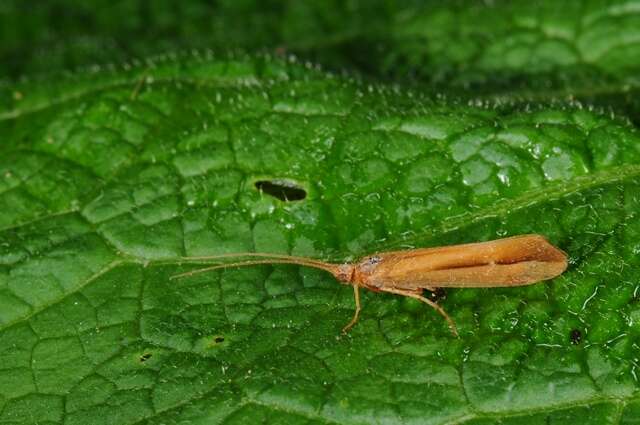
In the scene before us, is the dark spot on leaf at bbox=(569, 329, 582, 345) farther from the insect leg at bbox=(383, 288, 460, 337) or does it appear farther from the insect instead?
the insect leg at bbox=(383, 288, 460, 337)

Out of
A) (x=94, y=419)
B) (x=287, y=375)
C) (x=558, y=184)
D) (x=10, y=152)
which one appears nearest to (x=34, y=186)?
(x=10, y=152)

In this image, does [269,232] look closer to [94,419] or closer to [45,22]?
[94,419]

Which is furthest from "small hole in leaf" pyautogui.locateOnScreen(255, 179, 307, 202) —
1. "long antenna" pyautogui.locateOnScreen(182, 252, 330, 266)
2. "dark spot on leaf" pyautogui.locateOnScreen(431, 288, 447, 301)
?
"dark spot on leaf" pyautogui.locateOnScreen(431, 288, 447, 301)

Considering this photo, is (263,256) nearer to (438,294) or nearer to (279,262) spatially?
(279,262)

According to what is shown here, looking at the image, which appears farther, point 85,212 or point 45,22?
point 45,22

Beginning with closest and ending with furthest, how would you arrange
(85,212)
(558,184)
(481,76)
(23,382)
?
(23,382)
(558,184)
(85,212)
(481,76)

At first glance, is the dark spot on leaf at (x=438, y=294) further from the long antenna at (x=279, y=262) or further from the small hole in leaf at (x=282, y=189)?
the small hole in leaf at (x=282, y=189)

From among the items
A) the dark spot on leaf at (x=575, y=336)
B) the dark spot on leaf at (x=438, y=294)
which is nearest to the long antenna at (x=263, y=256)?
the dark spot on leaf at (x=438, y=294)
